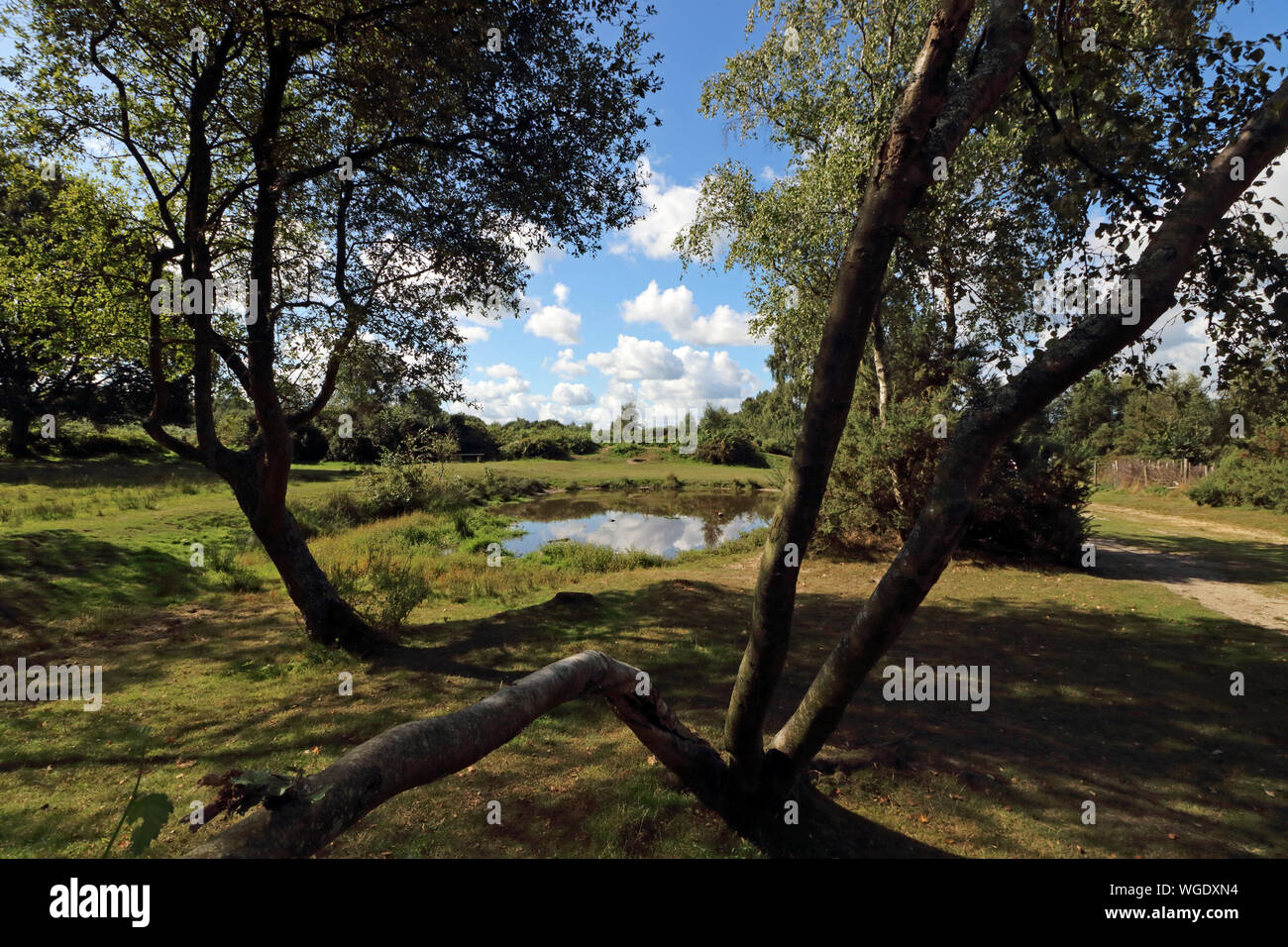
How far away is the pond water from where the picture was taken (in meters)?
23.0

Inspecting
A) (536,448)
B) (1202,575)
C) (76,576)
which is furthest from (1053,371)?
(536,448)

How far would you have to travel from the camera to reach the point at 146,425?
811 centimetres

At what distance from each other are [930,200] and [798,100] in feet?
48.8

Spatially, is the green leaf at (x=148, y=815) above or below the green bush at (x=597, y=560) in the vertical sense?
above

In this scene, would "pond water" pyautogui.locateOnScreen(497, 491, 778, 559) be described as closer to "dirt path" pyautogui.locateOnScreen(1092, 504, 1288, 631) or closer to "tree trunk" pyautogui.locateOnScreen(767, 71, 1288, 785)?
"dirt path" pyautogui.locateOnScreen(1092, 504, 1288, 631)

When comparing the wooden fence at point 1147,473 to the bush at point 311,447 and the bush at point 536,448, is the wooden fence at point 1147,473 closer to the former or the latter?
the bush at point 536,448

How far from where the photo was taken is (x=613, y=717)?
612 centimetres

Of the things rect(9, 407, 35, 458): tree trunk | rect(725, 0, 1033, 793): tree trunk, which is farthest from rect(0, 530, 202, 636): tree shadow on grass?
rect(9, 407, 35, 458): tree trunk

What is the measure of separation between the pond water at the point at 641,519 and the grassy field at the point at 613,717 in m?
8.78

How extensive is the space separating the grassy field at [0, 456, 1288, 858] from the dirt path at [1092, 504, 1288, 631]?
570 millimetres

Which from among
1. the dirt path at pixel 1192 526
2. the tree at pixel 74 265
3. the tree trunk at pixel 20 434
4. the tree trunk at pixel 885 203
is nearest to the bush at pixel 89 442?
the tree trunk at pixel 20 434

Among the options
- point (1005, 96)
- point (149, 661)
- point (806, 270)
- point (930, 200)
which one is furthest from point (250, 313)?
point (806, 270)

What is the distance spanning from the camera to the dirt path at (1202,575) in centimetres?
988

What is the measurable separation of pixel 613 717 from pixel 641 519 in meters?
23.3
